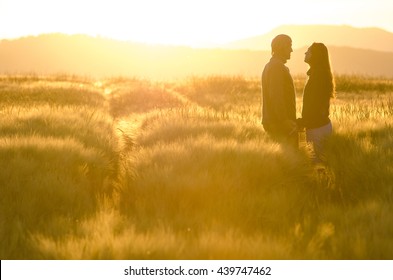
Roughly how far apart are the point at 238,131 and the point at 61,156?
263 centimetres

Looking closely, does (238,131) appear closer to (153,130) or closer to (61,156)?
(153,130)

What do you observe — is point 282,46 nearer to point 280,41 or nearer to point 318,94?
point 280,41

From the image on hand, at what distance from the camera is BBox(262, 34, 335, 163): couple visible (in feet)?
27.5

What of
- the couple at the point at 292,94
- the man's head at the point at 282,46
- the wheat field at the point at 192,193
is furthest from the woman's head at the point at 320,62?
the wheat field at the point at 192,193

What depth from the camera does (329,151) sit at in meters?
8.06

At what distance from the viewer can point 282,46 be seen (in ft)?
27.6

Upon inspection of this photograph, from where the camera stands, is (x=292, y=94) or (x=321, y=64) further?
(x=292, y=94)

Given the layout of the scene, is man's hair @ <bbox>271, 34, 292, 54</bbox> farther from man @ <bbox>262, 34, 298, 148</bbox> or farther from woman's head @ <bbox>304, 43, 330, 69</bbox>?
woman's head @ <bbox>304, 43, 330, 69</bbox>

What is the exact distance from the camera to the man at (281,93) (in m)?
8.38

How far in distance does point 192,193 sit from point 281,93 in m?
3.22

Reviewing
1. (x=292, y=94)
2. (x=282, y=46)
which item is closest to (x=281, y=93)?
(x=292, y=94)

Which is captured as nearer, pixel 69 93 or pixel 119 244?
pixel 119 244

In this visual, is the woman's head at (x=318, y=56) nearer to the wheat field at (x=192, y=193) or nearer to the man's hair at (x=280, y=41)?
the man's hair at (x=280, y=41)

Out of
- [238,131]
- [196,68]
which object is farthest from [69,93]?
[196,68]
